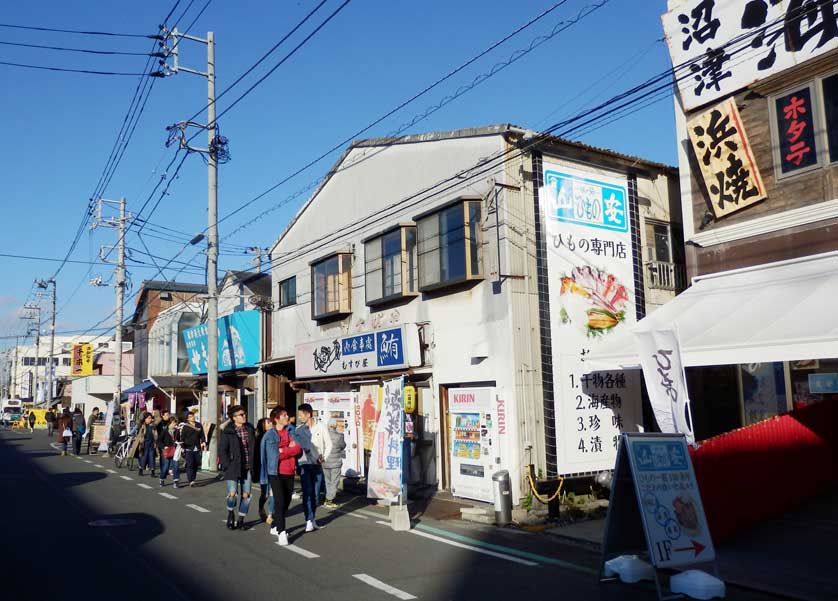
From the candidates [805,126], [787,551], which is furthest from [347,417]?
[805,126]

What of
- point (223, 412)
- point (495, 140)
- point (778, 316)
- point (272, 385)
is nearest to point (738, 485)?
point (778, 316)

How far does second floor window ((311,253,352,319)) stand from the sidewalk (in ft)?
29.3

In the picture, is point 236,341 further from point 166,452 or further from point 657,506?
point 657,506

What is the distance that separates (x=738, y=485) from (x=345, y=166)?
12.5m

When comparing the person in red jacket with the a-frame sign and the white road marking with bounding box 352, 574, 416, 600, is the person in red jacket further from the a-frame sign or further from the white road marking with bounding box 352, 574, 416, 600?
the a-frame sign

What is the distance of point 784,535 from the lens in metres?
9.47

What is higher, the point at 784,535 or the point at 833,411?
the point at 833,411

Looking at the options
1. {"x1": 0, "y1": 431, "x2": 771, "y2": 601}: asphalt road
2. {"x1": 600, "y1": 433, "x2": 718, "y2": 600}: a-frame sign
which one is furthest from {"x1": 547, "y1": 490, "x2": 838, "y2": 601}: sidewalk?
{"x1": 600, "y1": 433, "x2": 718, "y2": 600}: a-frame sign

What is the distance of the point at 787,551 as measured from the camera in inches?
348

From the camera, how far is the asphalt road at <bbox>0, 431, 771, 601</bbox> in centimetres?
735

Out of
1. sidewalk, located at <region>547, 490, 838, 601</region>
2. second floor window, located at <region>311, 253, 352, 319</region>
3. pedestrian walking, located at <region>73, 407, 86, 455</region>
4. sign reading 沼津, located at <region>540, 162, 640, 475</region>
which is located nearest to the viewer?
sidewalk, located at <region>547, 490, 838, 601</region>

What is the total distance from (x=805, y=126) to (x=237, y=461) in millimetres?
10141

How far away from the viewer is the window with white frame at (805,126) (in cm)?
1086

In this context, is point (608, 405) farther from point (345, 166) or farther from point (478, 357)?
point (345, 166)
